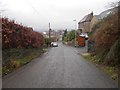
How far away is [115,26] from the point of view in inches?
670

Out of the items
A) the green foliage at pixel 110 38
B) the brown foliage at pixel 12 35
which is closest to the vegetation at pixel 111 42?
the green foliage at pixel 110 38

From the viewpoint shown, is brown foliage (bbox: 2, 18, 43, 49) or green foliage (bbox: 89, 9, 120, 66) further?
green foliage (bbox: 89, 9, 120, 66)

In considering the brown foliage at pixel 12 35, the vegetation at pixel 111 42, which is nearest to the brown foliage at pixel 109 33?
the vegetation at pixel 111 42

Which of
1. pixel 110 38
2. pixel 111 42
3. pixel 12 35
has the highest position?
pixel 12 35

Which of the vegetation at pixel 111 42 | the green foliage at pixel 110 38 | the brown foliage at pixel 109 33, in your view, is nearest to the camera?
the vegetation at pixel 111 42

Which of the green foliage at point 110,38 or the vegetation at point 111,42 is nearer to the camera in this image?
the vegetation at point 111,42

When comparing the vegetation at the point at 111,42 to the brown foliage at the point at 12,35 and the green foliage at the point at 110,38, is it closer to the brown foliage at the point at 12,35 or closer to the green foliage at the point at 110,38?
the green foliage at the point at 110,38

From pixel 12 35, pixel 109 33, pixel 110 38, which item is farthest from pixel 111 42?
pixel 12 35

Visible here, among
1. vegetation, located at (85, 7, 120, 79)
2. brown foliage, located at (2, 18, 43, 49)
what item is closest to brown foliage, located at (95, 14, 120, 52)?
vegetation, located at (85, 7, 120, 79)

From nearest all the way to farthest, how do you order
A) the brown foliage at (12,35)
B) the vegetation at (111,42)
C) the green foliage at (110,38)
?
1. the vegetation at (111,42)
2. the brown foliage at (12,35)
3. the green foliage at (110,38)

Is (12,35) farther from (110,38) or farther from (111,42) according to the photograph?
(111,42)

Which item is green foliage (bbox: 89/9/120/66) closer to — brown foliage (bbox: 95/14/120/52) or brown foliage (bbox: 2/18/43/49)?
brown foliage (bbox: 95/14/120/52)

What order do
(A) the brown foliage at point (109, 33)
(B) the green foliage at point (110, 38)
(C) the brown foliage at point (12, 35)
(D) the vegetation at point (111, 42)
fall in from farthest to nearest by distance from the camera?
(A) the brown foliage at point (109, 33) < (B) the green foliage at point (110, 38) < (C) the brown foliage at point (12, 35) < (D) the vegetation at point (111, 42)

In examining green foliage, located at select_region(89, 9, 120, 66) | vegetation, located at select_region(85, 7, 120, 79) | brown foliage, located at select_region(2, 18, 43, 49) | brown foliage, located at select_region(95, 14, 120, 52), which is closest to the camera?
vegetation, located at select_region(85, 7, 120, 79)
